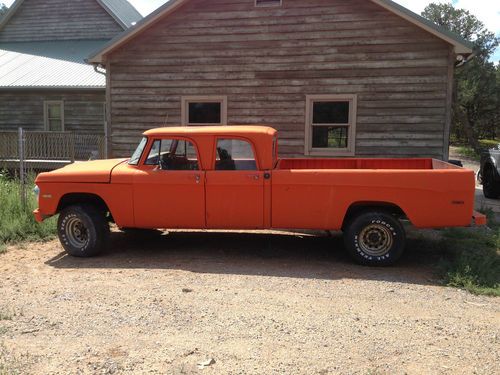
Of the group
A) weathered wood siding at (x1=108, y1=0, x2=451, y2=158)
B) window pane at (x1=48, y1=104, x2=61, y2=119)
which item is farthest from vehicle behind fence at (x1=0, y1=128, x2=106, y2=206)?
window pane at (x1=48, y1=104, x2=61, y2=119)

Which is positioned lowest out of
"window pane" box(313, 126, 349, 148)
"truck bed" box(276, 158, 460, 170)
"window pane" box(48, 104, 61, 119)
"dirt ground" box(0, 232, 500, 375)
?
"dirt ground" box(0, 232, 500, 375)

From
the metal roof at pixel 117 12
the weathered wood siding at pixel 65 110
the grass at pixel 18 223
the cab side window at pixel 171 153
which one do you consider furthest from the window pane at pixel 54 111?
the cab side window at pixel 171 153

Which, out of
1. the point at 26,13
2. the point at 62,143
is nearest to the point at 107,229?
the point at 62,143

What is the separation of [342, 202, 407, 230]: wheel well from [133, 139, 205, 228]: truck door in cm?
192

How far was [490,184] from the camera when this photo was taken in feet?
42.3

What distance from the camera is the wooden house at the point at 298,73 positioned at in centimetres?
955

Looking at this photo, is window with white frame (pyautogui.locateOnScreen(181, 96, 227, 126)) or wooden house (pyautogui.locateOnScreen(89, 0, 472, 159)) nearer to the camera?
wooden house (pyautogui.locateOnScreen(89, 0, 472, 159))

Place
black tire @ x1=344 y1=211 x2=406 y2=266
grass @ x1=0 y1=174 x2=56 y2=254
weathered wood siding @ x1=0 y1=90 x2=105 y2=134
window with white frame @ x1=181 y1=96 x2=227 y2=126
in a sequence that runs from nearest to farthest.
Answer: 1. black tire @ x1=344 y1=211 x2=406 y2=266
2. grass @ x1=0 y1=174 x2=56 y2=254
3. window with white frame @ x1=181 y1=96 x2=227 y2=126
4. weathered wood siding @ x1=0 y1=90 x2=105 y2=134

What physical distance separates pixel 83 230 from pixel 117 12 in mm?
17754

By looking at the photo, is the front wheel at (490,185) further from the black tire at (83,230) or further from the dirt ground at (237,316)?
the black tire at (83,230)

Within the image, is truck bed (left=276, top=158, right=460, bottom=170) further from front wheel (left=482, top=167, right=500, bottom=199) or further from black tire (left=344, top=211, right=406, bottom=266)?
front wheel (left=482, top=167, right=500, bottom=199)

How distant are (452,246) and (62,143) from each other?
36.5 ft

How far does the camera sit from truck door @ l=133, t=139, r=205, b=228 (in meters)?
6.02

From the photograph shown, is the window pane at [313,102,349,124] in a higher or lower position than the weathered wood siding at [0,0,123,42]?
lower
